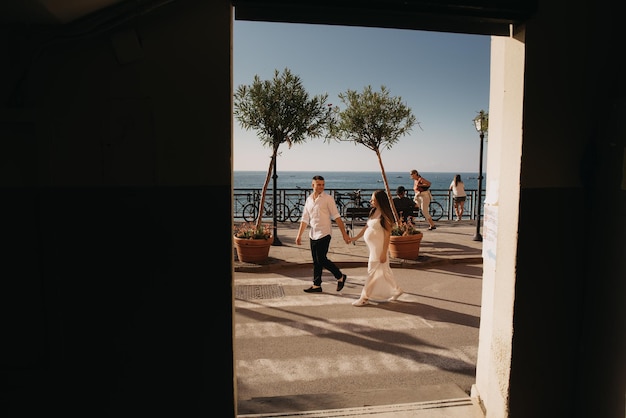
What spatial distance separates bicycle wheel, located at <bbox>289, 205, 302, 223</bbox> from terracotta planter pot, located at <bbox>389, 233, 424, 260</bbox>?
8010 mm

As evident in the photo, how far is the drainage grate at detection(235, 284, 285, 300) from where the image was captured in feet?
23.3

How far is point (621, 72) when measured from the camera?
2.93 m

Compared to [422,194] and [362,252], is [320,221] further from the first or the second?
[422,194]

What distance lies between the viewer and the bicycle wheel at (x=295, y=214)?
1725 centimetres

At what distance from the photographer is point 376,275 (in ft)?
22.0

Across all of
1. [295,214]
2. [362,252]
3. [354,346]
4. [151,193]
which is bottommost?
[354,346]

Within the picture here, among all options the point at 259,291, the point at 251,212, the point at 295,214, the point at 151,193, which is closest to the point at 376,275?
the point at 259,291

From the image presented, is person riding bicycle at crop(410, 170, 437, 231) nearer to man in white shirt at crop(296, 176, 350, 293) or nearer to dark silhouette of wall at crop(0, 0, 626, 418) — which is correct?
man in white shirt at crop(296, 176, 350, 293)

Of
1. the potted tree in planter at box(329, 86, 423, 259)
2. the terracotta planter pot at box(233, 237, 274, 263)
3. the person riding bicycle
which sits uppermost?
the potted tree in planter at box(329, 86, 423, 259)

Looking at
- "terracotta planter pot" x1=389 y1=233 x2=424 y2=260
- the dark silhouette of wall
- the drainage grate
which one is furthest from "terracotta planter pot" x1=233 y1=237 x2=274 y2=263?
the dark silhouette of wall

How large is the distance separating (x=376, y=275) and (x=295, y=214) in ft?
36.2

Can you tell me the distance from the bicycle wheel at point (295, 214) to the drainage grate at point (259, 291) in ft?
31.2

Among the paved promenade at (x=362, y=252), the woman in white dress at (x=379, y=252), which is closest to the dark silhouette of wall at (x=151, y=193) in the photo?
the woman in white dress at (x=379, y=252)

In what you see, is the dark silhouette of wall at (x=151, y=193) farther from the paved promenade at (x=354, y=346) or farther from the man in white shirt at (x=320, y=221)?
the man in white shirt at (x=320, y=221)
